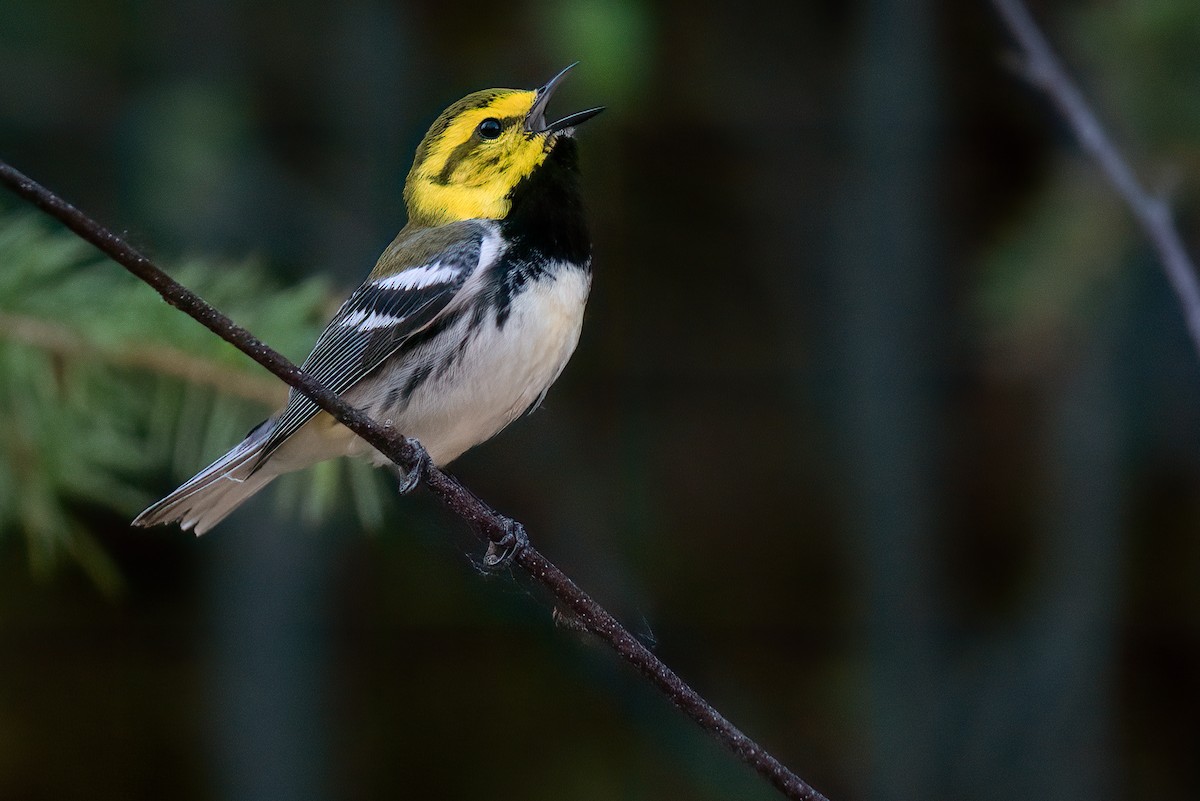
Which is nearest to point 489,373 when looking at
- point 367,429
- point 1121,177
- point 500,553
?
point 500,553

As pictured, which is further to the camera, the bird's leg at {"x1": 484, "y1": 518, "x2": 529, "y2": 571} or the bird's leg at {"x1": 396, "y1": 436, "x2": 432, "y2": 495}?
the bird's leg at {"x1": 484, "y1": 518, "x2": 529, "y2": 571}

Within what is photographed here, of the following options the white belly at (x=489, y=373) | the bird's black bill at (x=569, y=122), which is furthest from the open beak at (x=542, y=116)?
the white belly at (x=489, y=373)

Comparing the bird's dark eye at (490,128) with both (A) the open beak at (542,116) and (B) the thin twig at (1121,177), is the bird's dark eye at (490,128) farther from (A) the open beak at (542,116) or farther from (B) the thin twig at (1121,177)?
(B) the thin twig at (1121,177)

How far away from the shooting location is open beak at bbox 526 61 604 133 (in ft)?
3.33

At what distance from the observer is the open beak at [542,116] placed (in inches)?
39.9

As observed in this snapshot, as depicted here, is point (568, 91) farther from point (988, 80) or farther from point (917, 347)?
point (988, 80)

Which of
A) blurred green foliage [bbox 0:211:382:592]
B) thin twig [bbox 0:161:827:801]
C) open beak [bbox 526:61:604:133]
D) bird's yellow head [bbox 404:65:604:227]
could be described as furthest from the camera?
bird's yellow head [bbox 404:65:604:227]

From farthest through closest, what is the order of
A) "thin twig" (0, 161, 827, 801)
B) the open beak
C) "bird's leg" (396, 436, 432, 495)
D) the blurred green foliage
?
the open beak, the blurred green foliage, "bird's leg" (396, 436, 432, 495), "thin twig" (0, 161, 827, 801)

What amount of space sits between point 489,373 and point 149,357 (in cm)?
28

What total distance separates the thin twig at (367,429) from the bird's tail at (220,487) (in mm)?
459

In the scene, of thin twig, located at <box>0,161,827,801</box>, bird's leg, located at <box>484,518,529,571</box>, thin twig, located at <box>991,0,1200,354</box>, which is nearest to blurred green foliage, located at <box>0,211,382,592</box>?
bird's leg, located at <box>484,518,529,571</box>

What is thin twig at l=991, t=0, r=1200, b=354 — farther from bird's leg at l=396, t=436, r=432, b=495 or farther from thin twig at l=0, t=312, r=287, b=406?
thin twig at l=0, t=312, r=287, b=406

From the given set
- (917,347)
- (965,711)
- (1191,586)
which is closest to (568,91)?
(917,347)

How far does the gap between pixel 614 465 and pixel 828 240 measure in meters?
0.64
